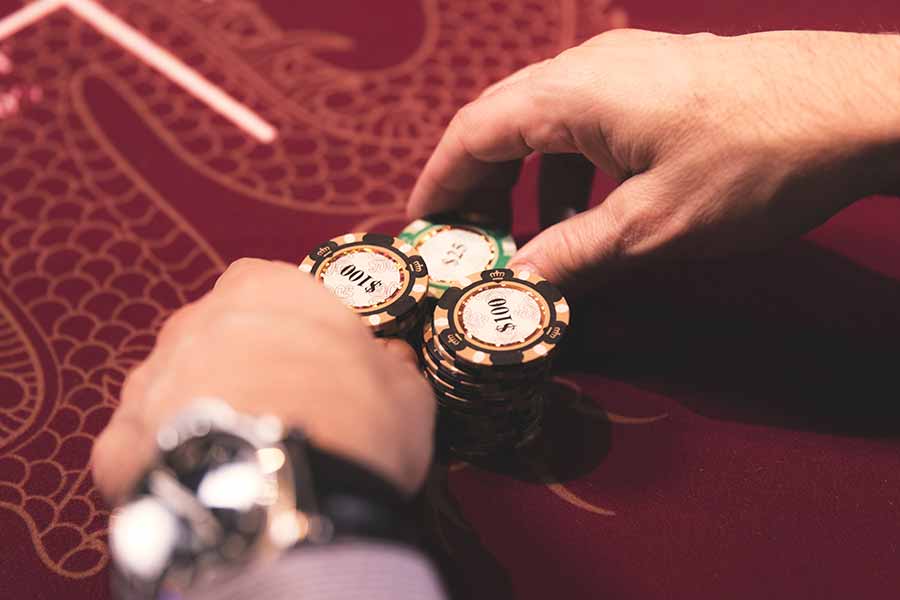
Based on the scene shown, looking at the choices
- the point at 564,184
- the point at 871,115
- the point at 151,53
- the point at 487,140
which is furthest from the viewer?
the point at 151,53

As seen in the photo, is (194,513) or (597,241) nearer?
(194,513)

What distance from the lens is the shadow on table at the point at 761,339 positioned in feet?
3.13

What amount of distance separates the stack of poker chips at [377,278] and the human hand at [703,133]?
124 millimetres

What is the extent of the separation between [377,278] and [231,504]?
0.34 m

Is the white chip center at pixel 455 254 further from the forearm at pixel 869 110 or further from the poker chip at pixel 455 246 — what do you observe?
the forearm at pixel 869 110

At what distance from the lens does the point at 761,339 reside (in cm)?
101

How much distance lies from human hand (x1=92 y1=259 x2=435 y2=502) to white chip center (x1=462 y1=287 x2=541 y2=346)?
16 cm

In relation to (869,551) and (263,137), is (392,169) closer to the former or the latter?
(263,137)

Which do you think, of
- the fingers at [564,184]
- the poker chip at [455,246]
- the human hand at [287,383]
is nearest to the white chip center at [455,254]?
the poker chip at [455,246]

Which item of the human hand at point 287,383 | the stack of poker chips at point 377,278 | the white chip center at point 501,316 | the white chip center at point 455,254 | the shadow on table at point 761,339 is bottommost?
the shadow on table at point 761,339

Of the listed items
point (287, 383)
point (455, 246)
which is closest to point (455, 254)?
point (455, 246)

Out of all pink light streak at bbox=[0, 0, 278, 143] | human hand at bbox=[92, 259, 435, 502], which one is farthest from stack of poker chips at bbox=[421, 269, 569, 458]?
pink light streak at bbox=[0, 0, 278, 143]

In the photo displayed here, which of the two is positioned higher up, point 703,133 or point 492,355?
point 703,133

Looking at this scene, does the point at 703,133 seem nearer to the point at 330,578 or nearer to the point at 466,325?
the point at 466,325
